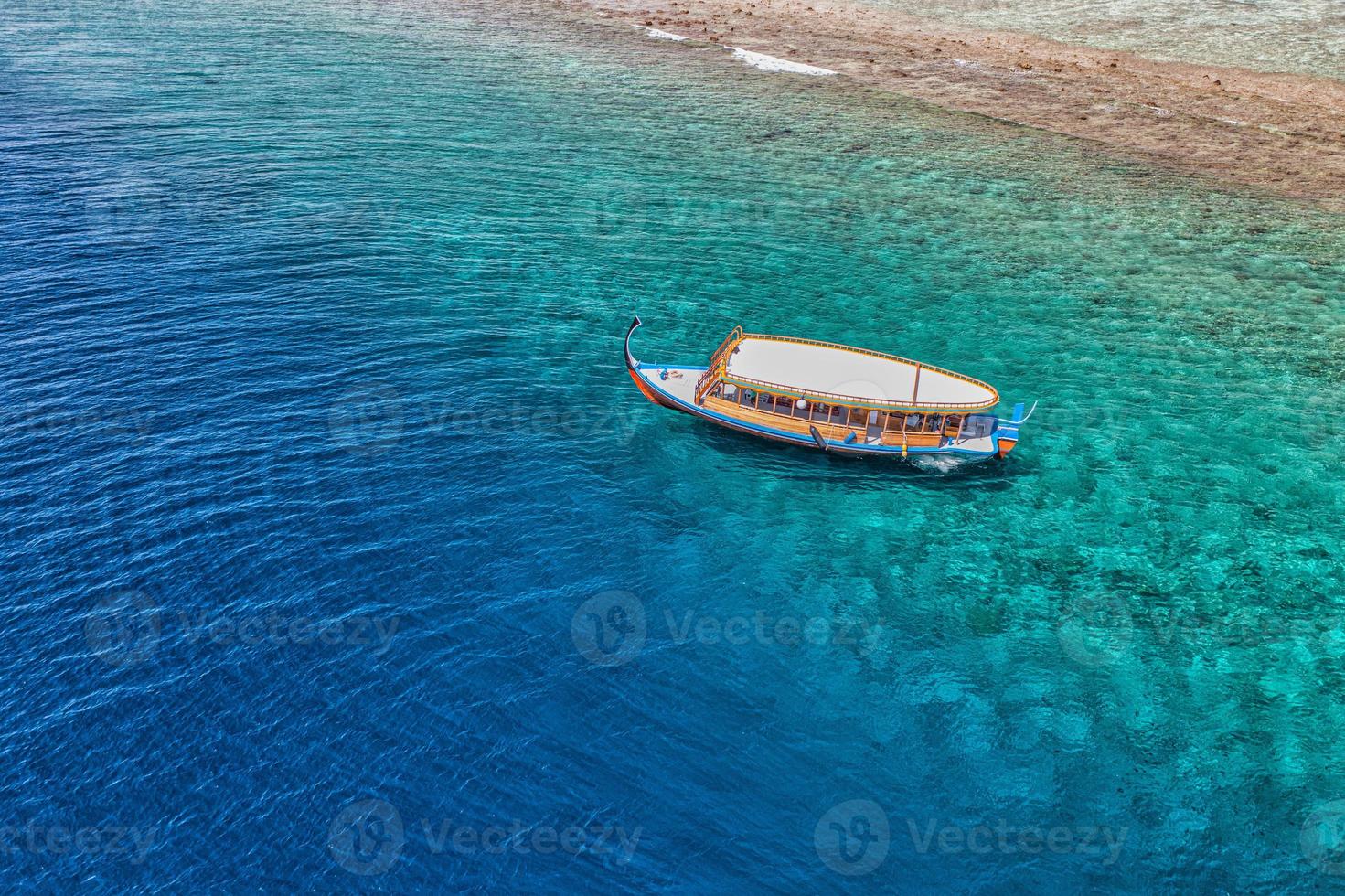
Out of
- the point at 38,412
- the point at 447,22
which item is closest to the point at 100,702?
the point at 38,412

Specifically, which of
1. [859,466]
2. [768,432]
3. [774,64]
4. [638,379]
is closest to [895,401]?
[859,466]

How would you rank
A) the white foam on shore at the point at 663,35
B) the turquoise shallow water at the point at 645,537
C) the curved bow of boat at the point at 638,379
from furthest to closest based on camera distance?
the white foam on shore at the point at 663,35 < the curved bow of boat at the point at 638,379 < the turquoise shallow water at the point at 645,537

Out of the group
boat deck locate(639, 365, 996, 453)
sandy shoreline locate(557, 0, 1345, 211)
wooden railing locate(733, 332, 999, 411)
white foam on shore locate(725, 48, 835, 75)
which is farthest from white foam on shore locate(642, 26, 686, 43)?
boat deck locate(639, 365, 996, 453)

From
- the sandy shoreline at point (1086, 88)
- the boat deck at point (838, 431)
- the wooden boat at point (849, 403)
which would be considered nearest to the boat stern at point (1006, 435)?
the wooden boat at point (849, 403)

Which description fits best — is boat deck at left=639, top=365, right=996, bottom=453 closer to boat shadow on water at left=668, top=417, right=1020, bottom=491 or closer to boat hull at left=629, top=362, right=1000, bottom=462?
boat hull at left=629, top=362, right=1000, bottom=462

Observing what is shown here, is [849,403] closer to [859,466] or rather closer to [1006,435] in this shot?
[859,466]

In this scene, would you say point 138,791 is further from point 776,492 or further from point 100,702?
point 776,492

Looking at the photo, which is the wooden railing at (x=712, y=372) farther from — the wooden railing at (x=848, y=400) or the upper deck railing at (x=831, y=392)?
the wooden railing at (x=848, y=400)
